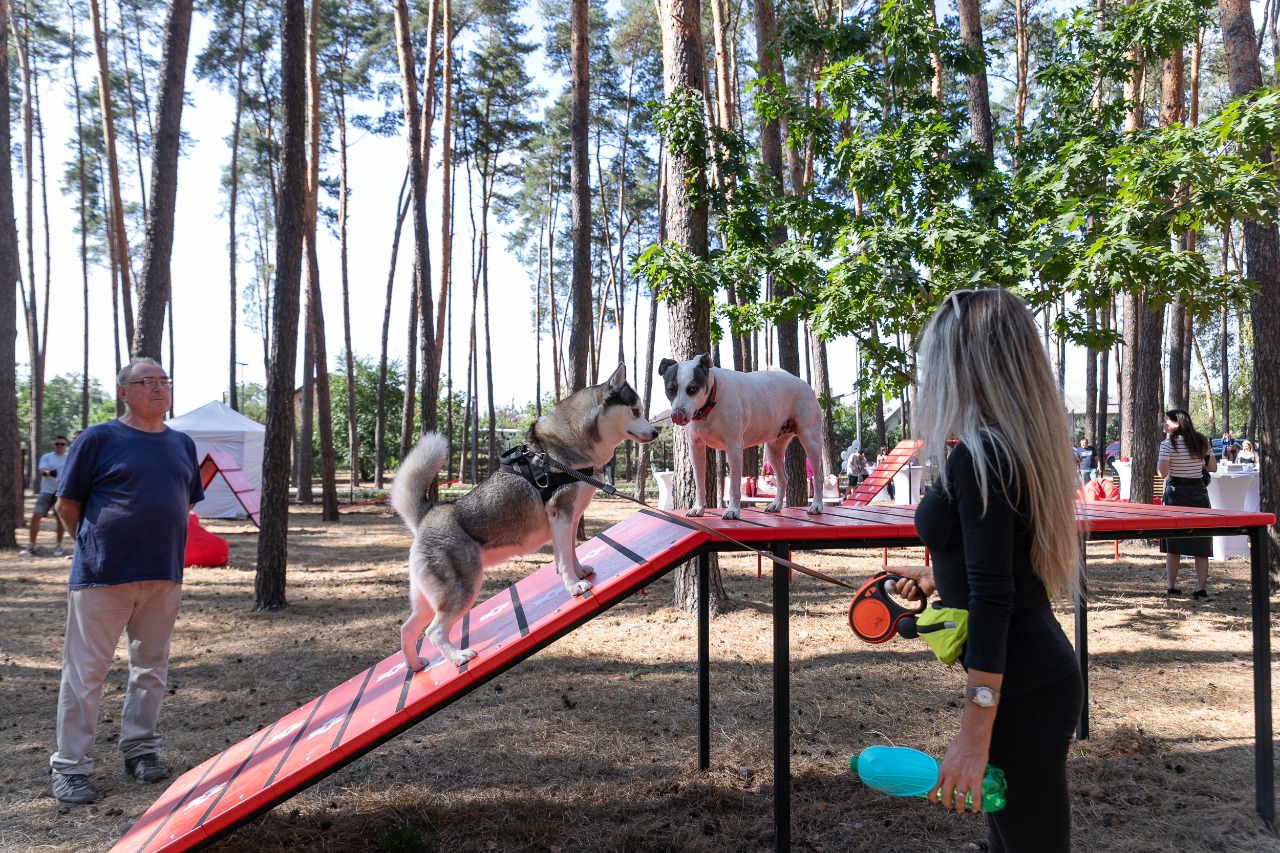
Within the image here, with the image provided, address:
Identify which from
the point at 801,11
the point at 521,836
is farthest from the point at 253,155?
the point at 521,836

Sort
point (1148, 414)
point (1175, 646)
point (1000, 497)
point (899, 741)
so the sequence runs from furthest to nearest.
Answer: point (1148, 414)
point (1175, 646)
point (899, 741)
point (1000, 497)

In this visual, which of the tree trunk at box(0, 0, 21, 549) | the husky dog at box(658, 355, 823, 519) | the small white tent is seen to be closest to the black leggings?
the husky dog at box(658, 355, 823, 519)

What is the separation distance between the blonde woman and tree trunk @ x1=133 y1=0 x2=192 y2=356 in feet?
35.2

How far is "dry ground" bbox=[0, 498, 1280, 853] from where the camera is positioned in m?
3.87

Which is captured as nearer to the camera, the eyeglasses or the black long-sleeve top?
the black long-sleeve top

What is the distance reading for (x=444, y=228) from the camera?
19.0 m

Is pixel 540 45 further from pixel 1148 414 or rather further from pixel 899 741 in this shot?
pixel 899 741

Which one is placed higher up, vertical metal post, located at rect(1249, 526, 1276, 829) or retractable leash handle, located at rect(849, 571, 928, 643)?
retractable leash handle, located at rect(849, 571, 928, 643)

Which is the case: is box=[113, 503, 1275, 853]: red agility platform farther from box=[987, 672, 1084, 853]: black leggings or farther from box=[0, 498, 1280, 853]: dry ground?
box=[987, 672, 1084, 853]: black leggings

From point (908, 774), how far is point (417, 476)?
8.83ft

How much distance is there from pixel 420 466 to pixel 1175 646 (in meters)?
7.22

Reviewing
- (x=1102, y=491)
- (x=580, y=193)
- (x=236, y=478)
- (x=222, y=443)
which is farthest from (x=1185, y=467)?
(x=222, y=443)

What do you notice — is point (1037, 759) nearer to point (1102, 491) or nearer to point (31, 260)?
point (1102, 491)

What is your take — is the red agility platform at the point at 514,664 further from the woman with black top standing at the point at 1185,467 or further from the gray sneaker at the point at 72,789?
the woman with black top standing at the point at 1185,467
